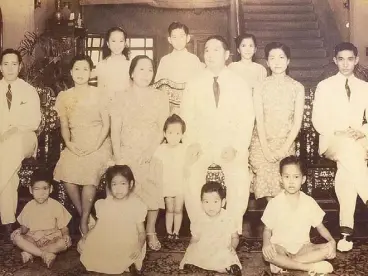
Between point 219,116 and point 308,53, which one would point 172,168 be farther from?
point 308,53

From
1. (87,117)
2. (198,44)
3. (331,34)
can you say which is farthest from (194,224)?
(331,34)

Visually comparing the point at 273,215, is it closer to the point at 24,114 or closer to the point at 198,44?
the point at 24,114

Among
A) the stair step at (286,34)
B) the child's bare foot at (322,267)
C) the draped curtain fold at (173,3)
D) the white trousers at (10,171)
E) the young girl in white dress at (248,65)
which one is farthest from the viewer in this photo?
the stair step at (286,34)

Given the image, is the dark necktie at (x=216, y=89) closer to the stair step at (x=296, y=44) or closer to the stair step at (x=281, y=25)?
the stair step at (x=296, y=44)

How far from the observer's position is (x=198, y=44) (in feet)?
13.7

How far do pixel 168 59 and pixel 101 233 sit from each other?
4.09 ft

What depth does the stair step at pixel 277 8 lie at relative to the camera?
4938 millimetres

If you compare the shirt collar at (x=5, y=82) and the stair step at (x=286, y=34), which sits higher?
the stair step at (x=286, y=34)

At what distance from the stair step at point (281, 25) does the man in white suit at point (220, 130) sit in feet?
6.93

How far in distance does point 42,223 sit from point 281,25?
10.2 feet

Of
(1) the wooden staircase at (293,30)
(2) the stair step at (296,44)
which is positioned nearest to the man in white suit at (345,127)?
(1) the wooden staircase at (293,30)

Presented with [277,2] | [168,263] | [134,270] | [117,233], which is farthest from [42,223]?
[277,2]

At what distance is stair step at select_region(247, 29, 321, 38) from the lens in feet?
15.4

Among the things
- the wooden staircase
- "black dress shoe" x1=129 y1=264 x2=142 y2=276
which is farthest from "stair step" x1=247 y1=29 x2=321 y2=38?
"black dress shoe" x1=129 y1=264 x2=142 y2=276
